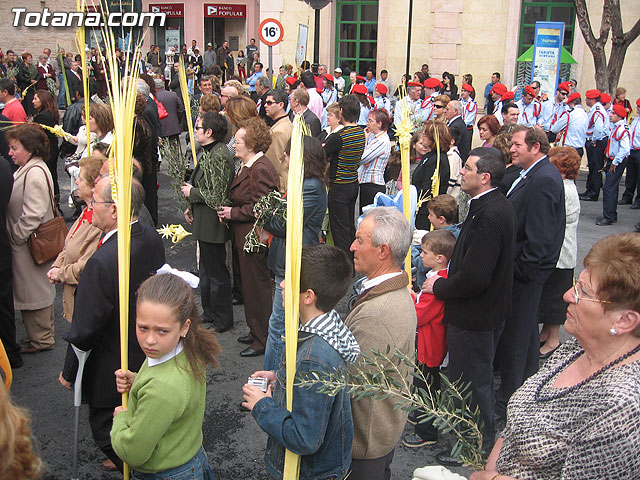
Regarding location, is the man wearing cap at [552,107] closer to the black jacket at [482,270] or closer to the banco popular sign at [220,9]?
the black jacket at [482,270]

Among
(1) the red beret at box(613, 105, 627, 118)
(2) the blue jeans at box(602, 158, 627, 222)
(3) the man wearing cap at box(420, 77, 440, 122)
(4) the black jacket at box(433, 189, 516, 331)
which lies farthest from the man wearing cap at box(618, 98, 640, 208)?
(4) the black jacket at box(433, 189, 516, 331)

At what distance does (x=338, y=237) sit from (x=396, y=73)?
58.0ft

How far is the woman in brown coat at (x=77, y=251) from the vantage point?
4258mm

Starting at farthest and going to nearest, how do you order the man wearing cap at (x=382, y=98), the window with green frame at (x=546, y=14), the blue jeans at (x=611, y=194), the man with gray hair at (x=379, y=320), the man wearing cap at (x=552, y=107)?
the window with green frame at (x=546, y=14) < the man wearing cap at (x=382, y=98) < the man wearing cap at (x=552, y=107) < the blue jeans at (x=611, y=194) < the man with gray hair at (x=379, y=320)

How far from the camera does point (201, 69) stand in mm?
27188

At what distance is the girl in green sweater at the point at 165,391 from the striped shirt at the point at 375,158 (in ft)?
16.2

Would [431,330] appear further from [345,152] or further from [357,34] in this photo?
[357,34]

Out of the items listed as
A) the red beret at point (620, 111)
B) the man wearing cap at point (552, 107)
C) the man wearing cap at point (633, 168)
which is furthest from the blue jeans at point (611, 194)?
the man wearing cap at point (552, 107)

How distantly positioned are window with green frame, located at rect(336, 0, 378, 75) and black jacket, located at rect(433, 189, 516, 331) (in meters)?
21.4

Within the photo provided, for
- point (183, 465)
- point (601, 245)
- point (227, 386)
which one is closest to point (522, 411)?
point (601, 245)

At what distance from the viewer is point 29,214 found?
521cm

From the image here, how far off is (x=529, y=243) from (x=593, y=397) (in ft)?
8.71

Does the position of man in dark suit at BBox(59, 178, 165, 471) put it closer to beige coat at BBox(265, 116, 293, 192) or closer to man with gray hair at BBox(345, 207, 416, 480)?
man with gray hair at BBox(345, 207, 416, 480)

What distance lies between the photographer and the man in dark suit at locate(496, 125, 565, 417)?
4.49 metres
